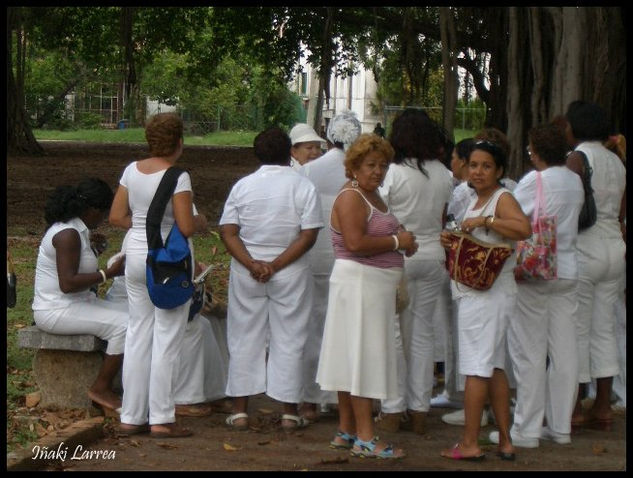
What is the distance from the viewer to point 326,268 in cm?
776

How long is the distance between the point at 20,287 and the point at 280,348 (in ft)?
17.9

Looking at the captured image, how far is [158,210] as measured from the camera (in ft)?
22.4

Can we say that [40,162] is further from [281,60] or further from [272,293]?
[272,293]

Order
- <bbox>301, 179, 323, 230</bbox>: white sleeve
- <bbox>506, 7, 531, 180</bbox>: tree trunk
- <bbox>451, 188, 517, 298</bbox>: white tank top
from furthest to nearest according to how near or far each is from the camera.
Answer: <bbox>506, 7, 531, 180</bbox>: tree trunk
<bbox>301, 179, 323, 230</bbox>: white sleeve
<bbox>451, 188, 517, 298</bbox>: white tank top

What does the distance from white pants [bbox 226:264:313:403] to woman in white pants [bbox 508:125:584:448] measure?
1263 mm

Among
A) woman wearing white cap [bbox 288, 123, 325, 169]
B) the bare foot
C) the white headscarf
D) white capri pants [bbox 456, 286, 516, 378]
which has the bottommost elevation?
the bare foot

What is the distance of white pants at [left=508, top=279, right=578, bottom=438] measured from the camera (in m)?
6.85

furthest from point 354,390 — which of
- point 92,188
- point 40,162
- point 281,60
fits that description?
point 281,60

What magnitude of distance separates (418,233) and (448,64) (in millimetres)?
6680

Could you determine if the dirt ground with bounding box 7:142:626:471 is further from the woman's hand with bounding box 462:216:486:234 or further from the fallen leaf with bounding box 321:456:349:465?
the woman's hand with bounding box 462:216:486:234

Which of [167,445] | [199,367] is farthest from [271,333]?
[167,445]

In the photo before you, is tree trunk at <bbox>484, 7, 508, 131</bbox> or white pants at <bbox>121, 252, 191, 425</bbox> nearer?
white pants at <bbox>121, 252, 191, 425</bbox>

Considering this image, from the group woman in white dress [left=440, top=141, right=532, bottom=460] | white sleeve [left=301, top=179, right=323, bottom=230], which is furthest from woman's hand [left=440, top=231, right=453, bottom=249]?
white sleeve [left=301, top=179, right=323, bottom=230]

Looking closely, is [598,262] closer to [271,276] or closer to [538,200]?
[538,200]
